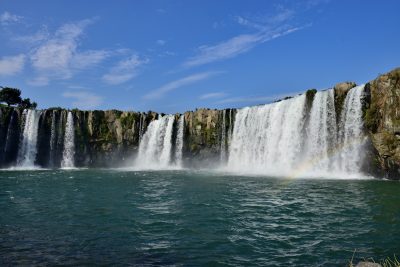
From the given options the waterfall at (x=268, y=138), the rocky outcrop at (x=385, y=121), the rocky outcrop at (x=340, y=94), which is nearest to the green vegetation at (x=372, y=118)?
the rocky outcrop at (x=385, y=121)

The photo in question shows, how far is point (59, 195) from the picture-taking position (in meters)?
27.8

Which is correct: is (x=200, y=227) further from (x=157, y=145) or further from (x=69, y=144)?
(x=69, y=144)

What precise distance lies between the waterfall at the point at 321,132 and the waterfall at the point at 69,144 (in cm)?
4034

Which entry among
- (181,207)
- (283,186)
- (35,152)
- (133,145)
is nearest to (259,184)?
(283,186)

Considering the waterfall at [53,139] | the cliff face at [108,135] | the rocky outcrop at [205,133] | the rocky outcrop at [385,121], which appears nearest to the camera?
the rocky outcrop at [385,121]

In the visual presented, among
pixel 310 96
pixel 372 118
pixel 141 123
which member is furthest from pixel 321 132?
pixel 141 123

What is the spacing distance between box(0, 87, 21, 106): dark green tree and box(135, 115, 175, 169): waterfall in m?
44.5

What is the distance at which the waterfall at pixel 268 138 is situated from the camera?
154ft

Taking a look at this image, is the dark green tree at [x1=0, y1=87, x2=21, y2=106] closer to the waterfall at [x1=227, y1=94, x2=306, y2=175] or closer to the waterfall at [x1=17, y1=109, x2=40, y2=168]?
the waterfall at [x1=17, y1=109, x2=40, y2=168]

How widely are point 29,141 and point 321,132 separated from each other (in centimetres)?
4696

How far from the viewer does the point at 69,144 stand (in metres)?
65.9

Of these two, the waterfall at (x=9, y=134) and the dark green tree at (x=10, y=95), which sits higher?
the dark green tree at (x=10, y=95)

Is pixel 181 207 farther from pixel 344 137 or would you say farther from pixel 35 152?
pixel 35 152

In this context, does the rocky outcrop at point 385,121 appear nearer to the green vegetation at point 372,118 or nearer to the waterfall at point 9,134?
the green vegetation at point 372,118
